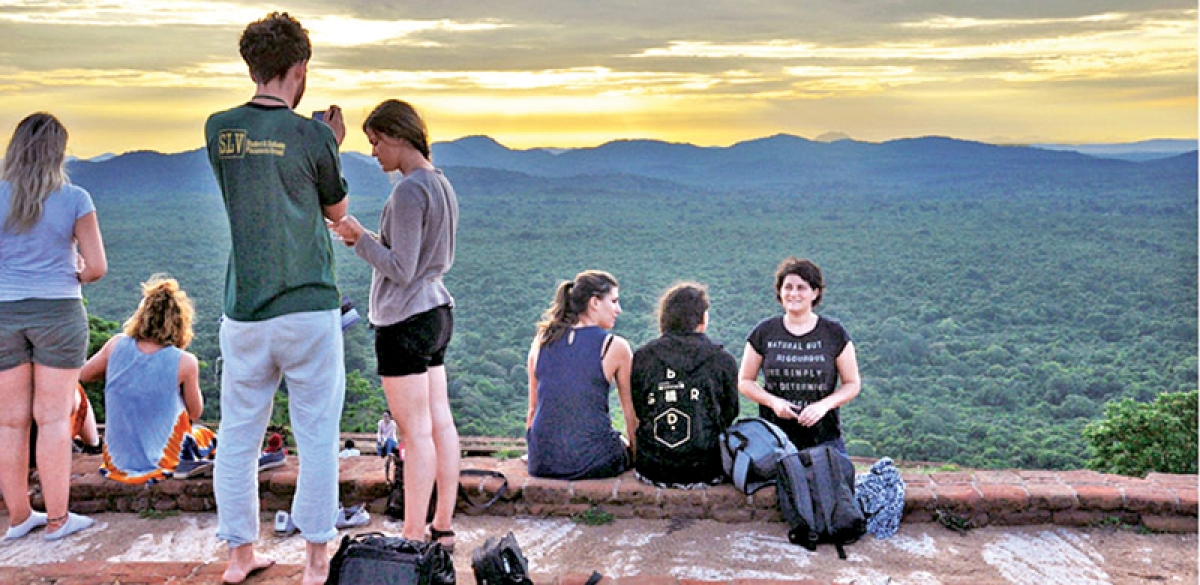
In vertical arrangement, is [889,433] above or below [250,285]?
below

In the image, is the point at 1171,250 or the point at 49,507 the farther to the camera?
the point at 1171,250

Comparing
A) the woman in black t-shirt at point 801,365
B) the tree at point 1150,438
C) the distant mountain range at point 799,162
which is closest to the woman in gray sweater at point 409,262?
the woman in black t-shirt at point 801,365

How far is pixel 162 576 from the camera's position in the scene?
3283 mm

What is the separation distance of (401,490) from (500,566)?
3.79 ft

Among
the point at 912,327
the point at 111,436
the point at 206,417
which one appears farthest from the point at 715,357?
the point at 912,327

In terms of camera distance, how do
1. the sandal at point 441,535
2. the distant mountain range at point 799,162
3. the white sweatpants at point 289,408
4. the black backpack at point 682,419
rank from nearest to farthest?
the white sweatpants at point 289,408 → the sandal at point 441,535 → the black backpack at point 682,419 → the distant mountain range at point 799,162

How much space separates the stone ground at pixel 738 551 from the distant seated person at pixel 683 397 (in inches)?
8.6

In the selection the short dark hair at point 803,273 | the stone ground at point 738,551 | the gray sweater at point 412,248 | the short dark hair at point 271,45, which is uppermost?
the short dark hair at point 271,45

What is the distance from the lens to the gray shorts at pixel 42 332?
146 inches

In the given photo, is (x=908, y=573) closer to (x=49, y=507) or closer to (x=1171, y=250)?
(x=49, y=507)

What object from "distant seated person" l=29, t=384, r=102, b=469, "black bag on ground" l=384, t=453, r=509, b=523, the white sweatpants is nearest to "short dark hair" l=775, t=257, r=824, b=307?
"black bag on ground" l=384, t=453, r=509, b=523

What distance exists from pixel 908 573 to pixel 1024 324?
4422 cm

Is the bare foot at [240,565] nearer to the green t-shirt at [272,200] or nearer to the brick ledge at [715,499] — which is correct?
the green t-shirt at [272,200]

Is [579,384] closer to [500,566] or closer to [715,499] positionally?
[715,499]
